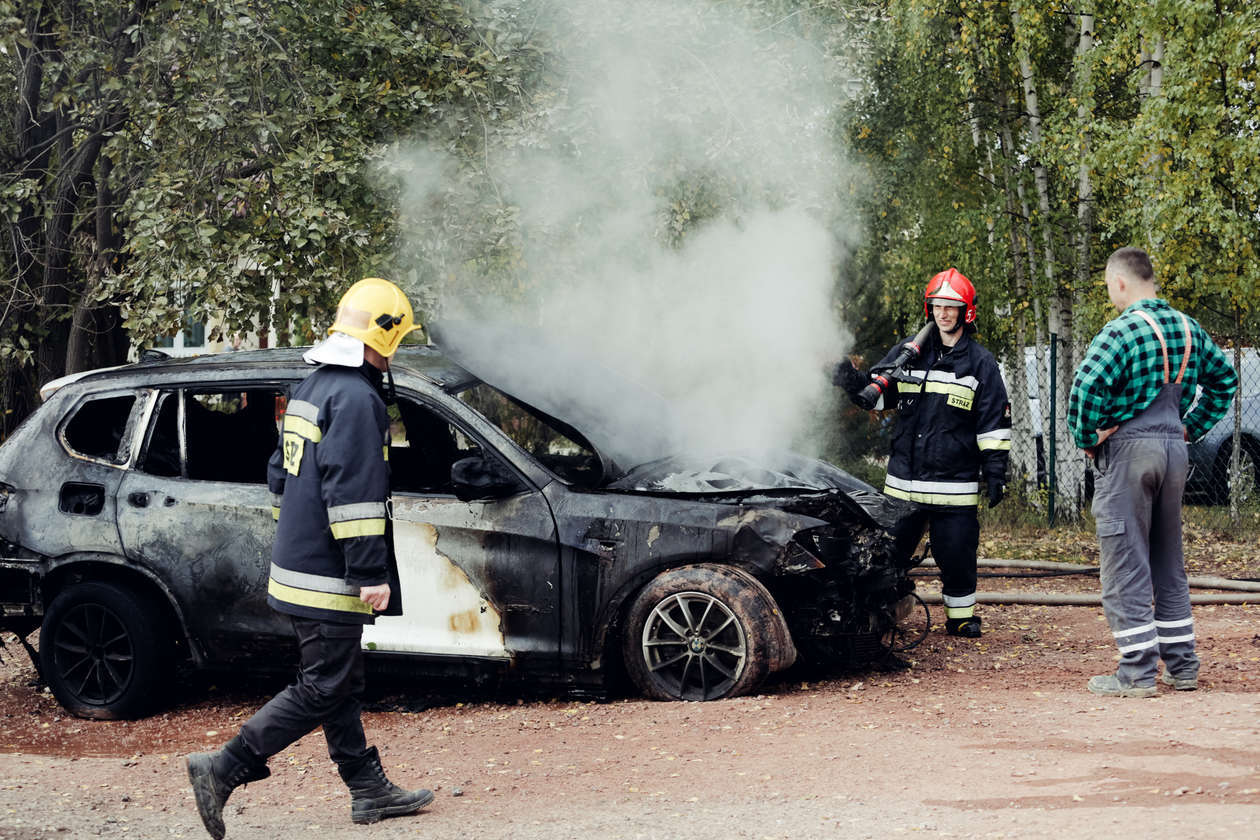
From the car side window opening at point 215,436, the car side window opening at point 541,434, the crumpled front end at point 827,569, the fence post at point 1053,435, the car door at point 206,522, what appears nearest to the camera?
the crumpled front end at point 827,569

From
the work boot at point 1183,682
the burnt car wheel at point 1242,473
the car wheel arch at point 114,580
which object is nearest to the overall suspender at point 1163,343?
the work boot at point 1183,682

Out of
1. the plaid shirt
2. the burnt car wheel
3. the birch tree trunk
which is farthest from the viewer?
the birch tree trunk

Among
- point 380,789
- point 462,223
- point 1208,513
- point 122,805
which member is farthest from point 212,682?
point 1208,513

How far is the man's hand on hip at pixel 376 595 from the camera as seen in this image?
4.51 meters

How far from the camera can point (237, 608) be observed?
633cm

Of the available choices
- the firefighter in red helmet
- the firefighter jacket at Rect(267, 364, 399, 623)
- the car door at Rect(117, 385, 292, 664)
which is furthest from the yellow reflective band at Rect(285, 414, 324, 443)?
the firefighter in red helmet

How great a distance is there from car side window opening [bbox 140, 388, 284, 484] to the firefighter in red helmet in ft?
10.5

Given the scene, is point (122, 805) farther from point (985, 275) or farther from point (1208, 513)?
point (985, 275)

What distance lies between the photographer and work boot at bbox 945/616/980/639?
7.66 m

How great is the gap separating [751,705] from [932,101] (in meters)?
11.6

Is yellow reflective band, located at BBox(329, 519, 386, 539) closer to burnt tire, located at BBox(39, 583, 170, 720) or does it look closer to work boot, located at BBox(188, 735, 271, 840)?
work boot, located at BBox(188, 735, 271, 840)

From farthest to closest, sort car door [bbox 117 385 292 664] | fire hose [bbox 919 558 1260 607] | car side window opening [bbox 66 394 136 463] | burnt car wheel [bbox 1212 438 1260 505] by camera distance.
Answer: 1. burnt car wheel [bbox 1212 438 1260 505]
2. fire hose [bbox 919 558 1260 607]
3. car side window opening [bbox 66 394 136 463]
4. car door [bbox 117 385 292 664]

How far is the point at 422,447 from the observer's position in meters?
6.82

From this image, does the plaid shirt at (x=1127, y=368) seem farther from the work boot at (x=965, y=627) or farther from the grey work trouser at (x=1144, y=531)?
the work boot at (x=965, y=627)
